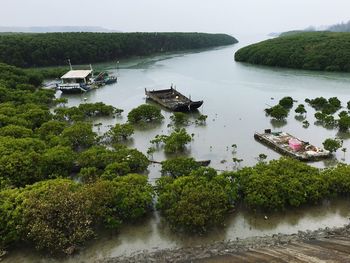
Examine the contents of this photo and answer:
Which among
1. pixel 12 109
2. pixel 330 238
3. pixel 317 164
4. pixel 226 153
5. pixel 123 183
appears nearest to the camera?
pixel 330 238

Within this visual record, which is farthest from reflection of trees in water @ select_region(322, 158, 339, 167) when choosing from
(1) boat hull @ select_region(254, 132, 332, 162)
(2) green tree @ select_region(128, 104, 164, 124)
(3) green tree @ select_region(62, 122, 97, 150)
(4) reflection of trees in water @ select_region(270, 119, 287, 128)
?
(3) green tree @ select_region(62, 122, 97, 150)

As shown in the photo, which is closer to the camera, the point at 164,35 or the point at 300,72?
the point at 300,72

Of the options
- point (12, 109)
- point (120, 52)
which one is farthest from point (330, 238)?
point (120, 52)

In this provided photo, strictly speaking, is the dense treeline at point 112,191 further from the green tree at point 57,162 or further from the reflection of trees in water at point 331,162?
the reflection of trees in water at point 331,162

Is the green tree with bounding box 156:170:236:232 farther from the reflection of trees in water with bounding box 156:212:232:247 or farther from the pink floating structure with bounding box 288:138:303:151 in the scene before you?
the pink floating structure with bounding box 288:138:303:151

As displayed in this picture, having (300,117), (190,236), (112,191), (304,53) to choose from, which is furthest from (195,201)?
(304,53)

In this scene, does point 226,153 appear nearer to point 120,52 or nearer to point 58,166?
point 58,166
